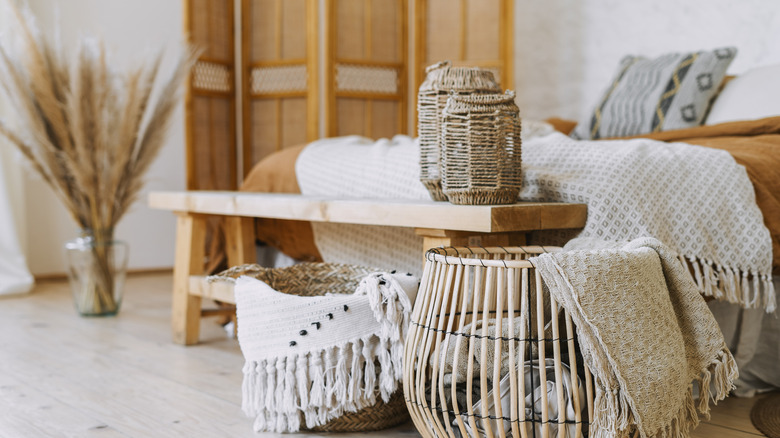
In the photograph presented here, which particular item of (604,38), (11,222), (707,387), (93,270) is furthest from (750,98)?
(11,222)

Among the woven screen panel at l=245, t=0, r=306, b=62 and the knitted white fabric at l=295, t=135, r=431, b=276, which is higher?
the woven screen panel at l=245, t=0, r=306, b=62

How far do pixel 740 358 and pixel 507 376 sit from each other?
0.88 metres

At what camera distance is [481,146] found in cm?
153

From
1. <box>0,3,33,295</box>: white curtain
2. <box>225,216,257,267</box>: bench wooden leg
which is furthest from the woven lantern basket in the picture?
<box>0,3,33,295</box>: white curtain

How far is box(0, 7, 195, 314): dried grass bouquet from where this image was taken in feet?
9.10

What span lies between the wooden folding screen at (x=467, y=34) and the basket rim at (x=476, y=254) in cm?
255

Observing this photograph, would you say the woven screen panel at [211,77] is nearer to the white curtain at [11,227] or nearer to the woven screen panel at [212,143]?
the woven screen panel at [212,143]

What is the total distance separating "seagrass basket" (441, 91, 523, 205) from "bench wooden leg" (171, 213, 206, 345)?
1091mm

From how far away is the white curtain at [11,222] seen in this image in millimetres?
3486

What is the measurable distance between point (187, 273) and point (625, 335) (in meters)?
1.55

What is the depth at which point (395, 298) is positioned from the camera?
1442 millimetres

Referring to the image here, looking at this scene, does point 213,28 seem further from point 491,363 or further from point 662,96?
point 491,363

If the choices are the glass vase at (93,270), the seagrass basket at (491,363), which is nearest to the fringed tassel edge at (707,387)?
the seagrass basket at (491,363)

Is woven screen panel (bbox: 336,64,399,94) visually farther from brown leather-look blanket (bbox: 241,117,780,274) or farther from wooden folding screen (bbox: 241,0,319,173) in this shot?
brown leather-look blanket (bbox: 241,117,780,274)
